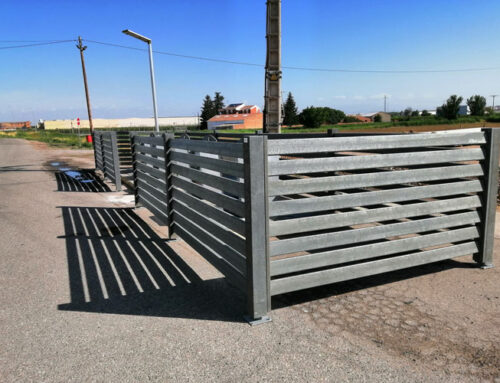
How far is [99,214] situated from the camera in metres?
7.53

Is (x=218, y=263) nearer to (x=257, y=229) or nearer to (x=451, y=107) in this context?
(x=257, y=229)

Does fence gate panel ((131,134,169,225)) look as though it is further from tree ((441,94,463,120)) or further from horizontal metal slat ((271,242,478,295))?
tree ((441,94,463,120))

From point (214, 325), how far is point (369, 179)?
6.30 ft

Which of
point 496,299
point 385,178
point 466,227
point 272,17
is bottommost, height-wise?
point 496,299

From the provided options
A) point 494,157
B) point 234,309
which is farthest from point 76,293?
point 494,157

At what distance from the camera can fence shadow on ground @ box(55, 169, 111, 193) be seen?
10656mm

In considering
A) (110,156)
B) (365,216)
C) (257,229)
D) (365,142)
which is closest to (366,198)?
(365,216)

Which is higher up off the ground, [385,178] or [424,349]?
[385,178]

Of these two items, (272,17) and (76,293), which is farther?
(272,17)

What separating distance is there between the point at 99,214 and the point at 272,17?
8.50 m

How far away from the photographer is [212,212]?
12.9 ft

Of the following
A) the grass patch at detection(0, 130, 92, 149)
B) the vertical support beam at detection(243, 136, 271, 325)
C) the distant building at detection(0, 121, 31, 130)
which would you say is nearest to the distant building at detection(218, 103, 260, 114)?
the grass patch at detection(0, 130, 92, 149)

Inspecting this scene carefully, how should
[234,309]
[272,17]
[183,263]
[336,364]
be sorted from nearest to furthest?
[336,364]
[234,309]
[183,263]
[272,17]

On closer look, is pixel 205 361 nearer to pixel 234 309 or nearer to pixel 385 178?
pixel 234 309
